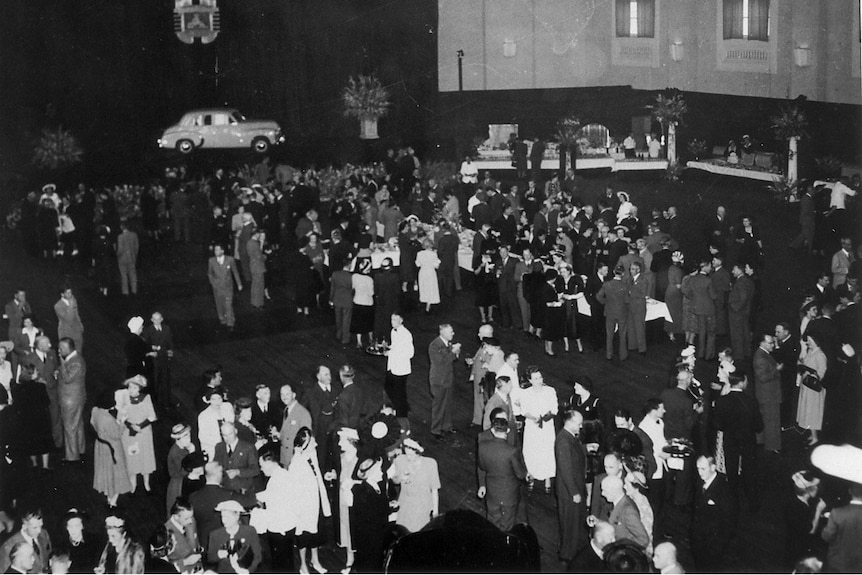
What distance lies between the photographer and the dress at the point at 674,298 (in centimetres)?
1197

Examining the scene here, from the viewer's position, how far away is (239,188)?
19406 millimetres

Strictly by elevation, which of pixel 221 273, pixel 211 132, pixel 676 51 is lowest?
pixel 221 273

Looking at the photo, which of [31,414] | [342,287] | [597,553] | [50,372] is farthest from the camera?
[342,287]

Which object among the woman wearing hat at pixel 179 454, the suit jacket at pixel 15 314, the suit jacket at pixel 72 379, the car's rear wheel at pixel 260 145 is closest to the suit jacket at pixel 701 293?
the woman wearing hat at pixel 179 454

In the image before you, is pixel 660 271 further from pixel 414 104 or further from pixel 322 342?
pixel 414 104

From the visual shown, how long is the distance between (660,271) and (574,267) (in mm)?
1440

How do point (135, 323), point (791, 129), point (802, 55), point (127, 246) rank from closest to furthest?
point (135, 323) → point (127, 246) → point (802, 55) → point (791, 129)

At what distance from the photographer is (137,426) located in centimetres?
834

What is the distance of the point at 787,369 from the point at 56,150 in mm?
17657

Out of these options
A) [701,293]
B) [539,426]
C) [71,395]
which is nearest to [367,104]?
[701,293]

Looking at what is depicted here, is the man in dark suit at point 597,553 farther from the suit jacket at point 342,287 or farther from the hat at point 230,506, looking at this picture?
the suit jacket at point 342,287

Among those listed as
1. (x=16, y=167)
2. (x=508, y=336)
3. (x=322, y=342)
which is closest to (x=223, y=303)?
(x=322, y=342)

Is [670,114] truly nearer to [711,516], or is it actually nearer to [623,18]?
[623,18]

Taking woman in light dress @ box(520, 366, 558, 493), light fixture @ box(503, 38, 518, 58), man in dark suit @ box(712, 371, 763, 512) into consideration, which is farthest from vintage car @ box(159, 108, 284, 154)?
man in dark suit @ box(712, 371, 763, 512)
